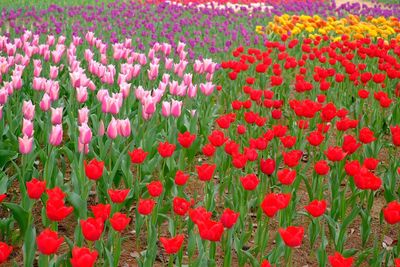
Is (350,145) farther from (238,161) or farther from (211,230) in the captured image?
(211,230)

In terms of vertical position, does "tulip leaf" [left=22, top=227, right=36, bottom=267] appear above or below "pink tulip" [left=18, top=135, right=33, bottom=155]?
below

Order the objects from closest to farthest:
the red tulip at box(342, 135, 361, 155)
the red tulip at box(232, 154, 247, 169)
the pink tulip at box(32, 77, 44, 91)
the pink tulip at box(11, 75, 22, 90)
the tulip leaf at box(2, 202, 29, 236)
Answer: the tulip leaf at box(2, 202, 29, 236)
the red tulip at box(232, 154, 247, 169)
the red tulip at box(342, 135, 361, 155)
the pink tulip at box(11, 75, 22, 90)
the pink tulip at box(32, 77, 44, 91)

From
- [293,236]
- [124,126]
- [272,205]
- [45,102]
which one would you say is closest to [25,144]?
[124,126]

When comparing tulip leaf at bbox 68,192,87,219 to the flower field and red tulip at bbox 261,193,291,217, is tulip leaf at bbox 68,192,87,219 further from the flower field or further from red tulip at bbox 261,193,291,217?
red tulip at bbox 261,193,291,217

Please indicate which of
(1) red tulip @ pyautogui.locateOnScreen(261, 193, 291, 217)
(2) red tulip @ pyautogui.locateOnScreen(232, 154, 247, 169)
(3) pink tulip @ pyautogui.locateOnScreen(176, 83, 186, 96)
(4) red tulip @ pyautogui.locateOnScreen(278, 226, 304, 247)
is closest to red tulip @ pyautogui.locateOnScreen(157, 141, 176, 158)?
(2) red tulip @ pyautogui.locateOnScreen(232, 154, 247, 169)

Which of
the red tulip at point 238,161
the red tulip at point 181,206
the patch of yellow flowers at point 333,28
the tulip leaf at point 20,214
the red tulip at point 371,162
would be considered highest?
the patch of yellow flowers at point 333,28

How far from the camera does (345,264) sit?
2.48 metres

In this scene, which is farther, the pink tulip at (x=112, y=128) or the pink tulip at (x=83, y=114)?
the pink tulip at (x=83, y=114)

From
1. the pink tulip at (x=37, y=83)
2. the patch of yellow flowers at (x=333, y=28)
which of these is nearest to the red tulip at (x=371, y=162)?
the pink tulip at (x=37, y=83)

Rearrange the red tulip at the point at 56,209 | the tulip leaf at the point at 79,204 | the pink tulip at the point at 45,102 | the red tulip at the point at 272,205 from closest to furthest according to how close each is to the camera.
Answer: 1. the red tulip at the point at 56,209
2. the red tulip at the point at 272,205
3. the tulip leaf at the point at 79,204
4. the pink tulip at the point at 45,102

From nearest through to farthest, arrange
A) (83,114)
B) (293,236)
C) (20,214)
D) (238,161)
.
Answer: (293,236) → (20,214) → (238,161) → (83,114)

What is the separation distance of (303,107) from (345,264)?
226 centimetres

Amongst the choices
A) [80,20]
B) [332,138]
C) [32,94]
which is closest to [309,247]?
[332,138]

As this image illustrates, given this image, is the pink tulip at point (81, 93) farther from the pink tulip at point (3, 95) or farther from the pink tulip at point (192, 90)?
the pink tulip at point (192, 90)
